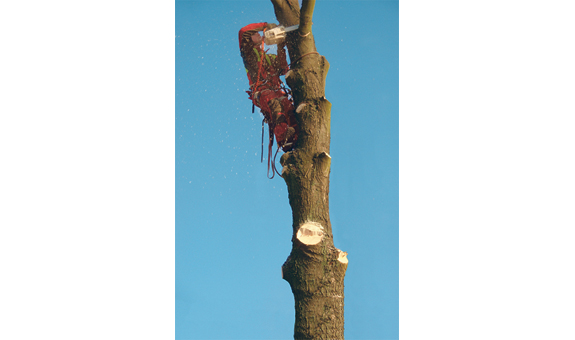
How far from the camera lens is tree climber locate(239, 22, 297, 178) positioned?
40.3 inches

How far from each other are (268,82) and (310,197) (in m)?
0.40

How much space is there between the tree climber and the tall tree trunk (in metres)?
0.06

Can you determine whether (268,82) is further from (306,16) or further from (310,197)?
(310,197)

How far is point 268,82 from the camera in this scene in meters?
1.10

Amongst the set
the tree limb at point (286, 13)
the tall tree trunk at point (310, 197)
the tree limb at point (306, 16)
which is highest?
the tree limb at point (286, 13)

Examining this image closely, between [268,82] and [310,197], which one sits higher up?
[268,82]

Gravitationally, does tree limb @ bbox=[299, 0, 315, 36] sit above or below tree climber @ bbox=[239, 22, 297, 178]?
above

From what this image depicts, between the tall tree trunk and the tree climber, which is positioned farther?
the tree climber

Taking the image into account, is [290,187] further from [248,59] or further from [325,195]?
[248,59]

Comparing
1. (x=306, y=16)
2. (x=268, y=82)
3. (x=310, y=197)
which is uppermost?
(x=306, y=16)

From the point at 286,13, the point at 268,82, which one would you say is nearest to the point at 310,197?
the point at 268,82

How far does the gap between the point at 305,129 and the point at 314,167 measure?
0.34 ft

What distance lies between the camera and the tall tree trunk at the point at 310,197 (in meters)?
0.88

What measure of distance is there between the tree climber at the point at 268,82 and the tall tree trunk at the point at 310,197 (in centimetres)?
6
